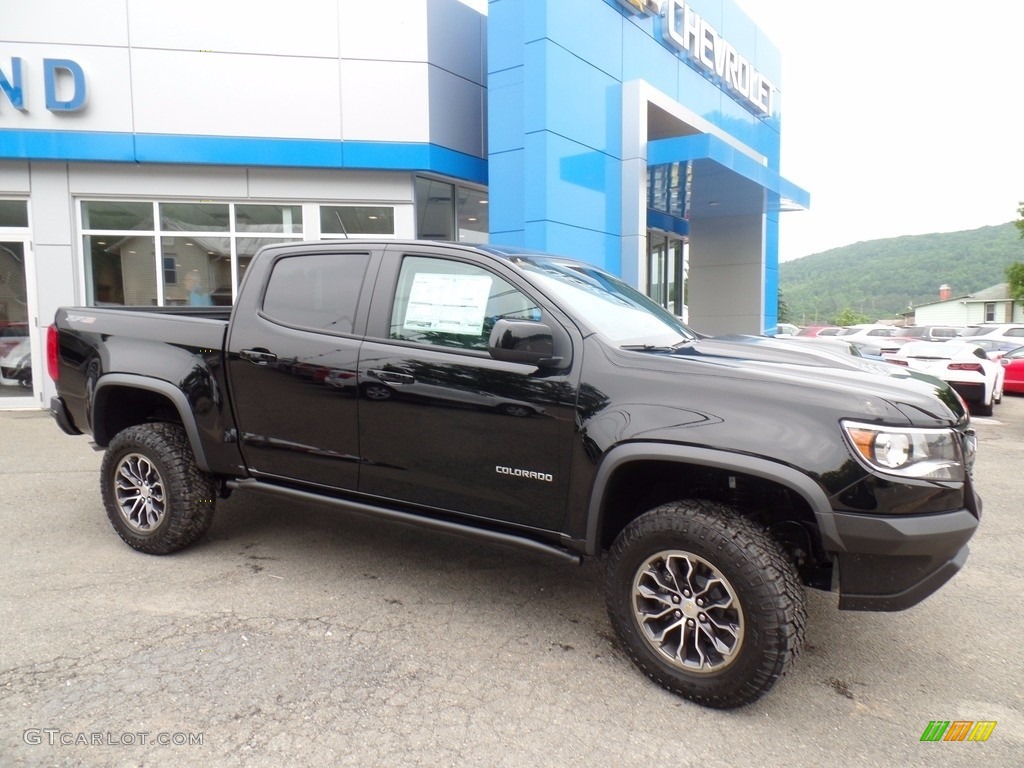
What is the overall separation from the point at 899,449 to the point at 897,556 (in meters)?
0.39

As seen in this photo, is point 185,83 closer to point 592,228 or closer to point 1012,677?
point 592,228

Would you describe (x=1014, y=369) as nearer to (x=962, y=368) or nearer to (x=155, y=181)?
(x=962, y=368)

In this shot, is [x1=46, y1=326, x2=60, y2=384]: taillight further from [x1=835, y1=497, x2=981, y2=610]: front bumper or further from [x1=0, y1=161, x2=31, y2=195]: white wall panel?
[x1=0, y1=161, x2=31, y2=195]: white wall panel

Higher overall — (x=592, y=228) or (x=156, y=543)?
(x=592, y=228)

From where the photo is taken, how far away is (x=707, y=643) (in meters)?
2.79

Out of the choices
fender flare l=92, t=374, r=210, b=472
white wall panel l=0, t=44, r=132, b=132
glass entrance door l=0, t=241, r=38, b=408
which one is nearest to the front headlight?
fender flare l=92, t=374, r=210, b=472

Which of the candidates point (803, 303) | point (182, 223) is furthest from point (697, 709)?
point (803, 303)

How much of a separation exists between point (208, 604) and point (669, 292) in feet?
52.7

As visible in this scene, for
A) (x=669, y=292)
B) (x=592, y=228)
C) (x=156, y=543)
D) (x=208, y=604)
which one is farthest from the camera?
(x=669, y=292)

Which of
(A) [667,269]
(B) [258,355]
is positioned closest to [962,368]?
(A) [667,269]

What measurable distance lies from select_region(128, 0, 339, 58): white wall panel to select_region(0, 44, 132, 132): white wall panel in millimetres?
500

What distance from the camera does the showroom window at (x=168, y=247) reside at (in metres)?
9.91

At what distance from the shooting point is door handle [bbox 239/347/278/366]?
12.2 ft

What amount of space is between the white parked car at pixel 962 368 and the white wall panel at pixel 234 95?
360 inches
